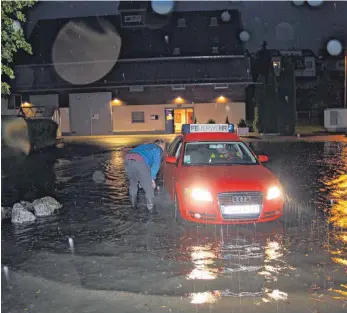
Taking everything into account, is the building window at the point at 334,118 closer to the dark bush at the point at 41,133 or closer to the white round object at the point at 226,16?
the white round object at the point at 226,16

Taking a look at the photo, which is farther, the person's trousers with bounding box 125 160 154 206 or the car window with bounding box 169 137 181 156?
the car window with bounding box 169 137 181 156

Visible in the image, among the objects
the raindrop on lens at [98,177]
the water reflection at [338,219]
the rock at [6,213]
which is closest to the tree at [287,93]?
the water reflection at [338,219]

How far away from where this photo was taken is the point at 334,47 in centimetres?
6638

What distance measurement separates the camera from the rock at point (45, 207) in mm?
9516

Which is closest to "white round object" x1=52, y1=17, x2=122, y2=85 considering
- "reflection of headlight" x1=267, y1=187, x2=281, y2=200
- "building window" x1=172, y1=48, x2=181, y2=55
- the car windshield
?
"building window" x1=172, y1=48, x2=181, y2=55

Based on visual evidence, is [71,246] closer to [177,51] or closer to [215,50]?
[215,50]

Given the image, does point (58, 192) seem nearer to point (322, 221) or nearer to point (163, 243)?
point (163, 243)

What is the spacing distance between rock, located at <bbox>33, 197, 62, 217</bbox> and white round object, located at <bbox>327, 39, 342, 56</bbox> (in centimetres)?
6306

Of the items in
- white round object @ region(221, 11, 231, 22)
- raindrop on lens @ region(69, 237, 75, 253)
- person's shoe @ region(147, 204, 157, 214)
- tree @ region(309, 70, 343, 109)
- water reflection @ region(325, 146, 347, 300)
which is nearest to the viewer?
water reflection @ region(325, 146, 347, 300)

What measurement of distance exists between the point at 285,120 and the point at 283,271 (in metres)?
31.1

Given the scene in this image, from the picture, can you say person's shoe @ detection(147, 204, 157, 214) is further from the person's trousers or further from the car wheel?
the car wheel

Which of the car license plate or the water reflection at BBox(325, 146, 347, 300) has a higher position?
the car license plate

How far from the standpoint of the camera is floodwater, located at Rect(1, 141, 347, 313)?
16.6 ft

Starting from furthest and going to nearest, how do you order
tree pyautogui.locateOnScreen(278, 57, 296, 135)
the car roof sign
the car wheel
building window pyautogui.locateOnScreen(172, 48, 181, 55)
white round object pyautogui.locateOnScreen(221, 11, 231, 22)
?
white round object pyautogui.locateOnScreen(221, 11, 231, 22), building window pyautogui.locateOnScreen(172, 48, 181, 55), tree pyautogui.locateOnScreen(278, 57, 296, 135), the car roof sign, the car wheel
